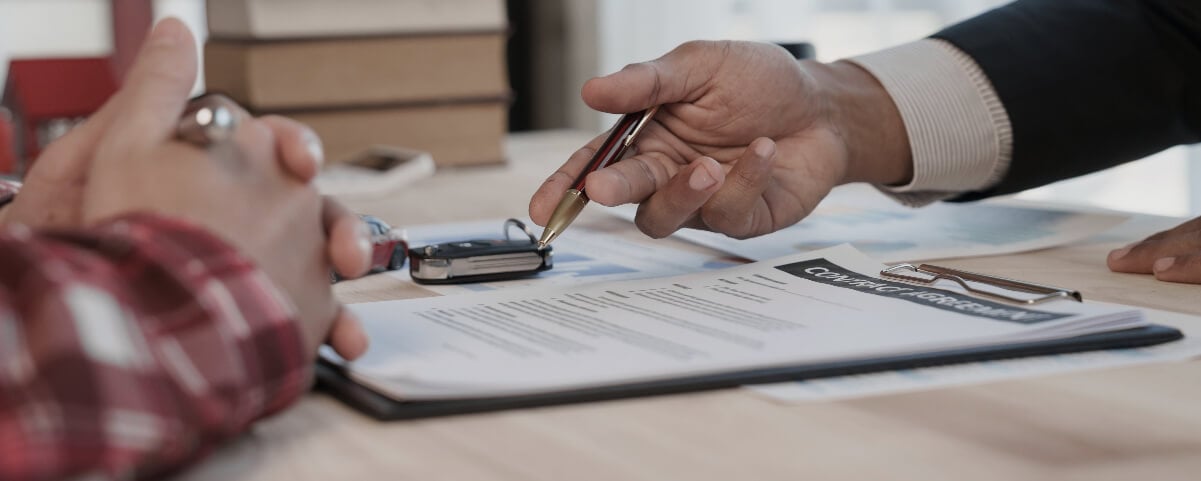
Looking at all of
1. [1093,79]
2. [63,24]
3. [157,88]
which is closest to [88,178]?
[157,88]

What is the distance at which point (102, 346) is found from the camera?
34cm

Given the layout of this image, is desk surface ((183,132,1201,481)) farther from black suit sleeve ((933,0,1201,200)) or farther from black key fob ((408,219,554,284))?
black suit sleeve ((933,0,1201,200))

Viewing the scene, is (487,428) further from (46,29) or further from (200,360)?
(46,29)

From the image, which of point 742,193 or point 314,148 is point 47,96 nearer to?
point 742,193

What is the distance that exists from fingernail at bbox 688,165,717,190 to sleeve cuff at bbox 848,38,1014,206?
0.29 meters

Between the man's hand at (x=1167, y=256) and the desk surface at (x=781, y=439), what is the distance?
0.70 feet

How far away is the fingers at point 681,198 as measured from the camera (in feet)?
2.38

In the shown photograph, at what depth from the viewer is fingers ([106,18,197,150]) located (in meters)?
0.47

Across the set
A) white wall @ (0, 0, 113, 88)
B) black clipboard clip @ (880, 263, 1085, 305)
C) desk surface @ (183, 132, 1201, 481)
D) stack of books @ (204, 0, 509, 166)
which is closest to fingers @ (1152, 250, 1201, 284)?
black clipboard clip @ (880, 263, 1085, 305)

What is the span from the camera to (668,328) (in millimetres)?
561

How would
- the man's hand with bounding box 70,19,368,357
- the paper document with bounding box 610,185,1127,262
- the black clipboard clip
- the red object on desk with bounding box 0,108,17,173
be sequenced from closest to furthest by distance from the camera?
the man's hand with bounding box 70,19,368,357 → the black clipboard clip → the paper document with bounding box 610,185,1127,262 → the red object on desk with bounding box 0,108,17,173

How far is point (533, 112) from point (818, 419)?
2734 millimetres

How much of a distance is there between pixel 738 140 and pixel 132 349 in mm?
599

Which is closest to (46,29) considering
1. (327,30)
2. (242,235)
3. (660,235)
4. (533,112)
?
(533,112)
